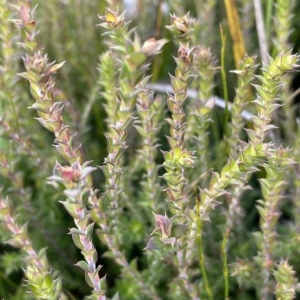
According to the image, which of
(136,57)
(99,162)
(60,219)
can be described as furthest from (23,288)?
(136,57)

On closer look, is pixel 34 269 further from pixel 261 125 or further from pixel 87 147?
pixel 87 147

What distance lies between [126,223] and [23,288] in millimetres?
241

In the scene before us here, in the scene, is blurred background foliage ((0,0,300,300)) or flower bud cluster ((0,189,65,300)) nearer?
flower bud cluster ((0,189,65,300))

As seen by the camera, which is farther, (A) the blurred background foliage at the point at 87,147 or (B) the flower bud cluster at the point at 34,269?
(A) the blurred background foliage at the point at 87,147

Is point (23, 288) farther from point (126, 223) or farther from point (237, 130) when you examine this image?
point (237, 130)

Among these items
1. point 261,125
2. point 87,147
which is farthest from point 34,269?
point 87,147

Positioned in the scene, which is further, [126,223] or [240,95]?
[126,223]

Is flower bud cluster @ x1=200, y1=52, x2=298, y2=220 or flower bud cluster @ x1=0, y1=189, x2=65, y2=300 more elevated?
flower bud cluster @ x1=200, y1=52, x2=298, y2=220

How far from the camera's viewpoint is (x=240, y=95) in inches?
29.7

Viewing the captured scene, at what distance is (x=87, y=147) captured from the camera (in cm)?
111

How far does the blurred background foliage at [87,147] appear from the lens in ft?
2.88

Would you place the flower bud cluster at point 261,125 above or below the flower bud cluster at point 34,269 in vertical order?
above

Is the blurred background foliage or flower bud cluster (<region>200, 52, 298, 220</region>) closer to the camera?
A: flower bud cluster (<region>200, 52, 298, 220</region>)

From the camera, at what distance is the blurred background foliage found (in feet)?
2.88
